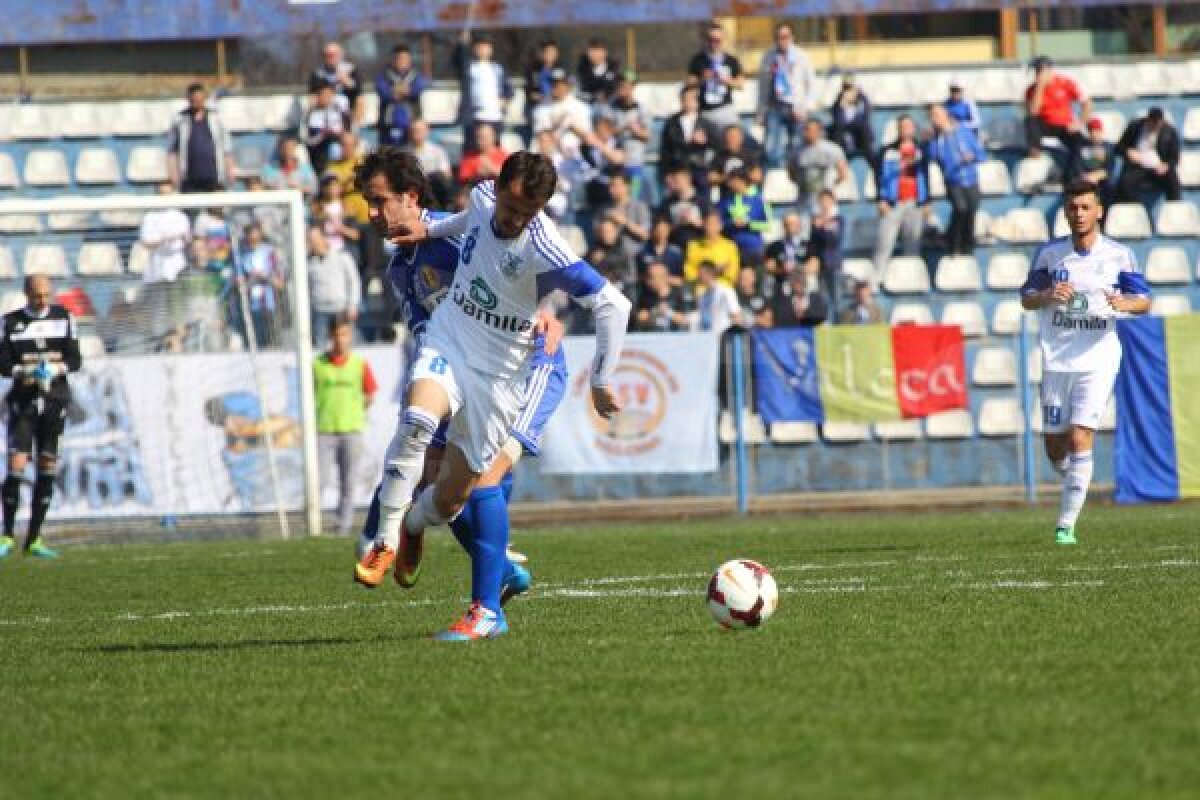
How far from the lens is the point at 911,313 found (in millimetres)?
25062

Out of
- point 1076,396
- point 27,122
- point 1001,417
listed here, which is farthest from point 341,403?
point 1076,396

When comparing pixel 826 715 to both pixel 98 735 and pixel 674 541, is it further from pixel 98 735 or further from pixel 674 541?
pixel 674 541

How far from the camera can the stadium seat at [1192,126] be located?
27.3m

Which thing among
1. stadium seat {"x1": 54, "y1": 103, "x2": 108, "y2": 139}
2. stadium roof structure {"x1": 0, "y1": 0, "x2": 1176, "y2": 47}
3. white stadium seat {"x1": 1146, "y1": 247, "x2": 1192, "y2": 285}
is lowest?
white stadium seat {"x1": 1146, "y1": 247, "x2": 1192, "y2": 285}

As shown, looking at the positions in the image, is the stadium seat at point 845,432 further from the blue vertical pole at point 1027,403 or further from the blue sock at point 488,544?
the blue sock at point 488,544

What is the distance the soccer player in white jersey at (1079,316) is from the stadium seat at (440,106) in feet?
42.4

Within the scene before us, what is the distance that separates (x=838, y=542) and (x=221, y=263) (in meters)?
8.54

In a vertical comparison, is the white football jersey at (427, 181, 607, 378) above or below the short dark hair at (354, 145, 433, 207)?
below

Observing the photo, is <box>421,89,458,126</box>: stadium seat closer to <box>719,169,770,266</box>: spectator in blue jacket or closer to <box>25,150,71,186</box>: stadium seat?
<box>719,169,770,266</box>: spectator in blue jacket

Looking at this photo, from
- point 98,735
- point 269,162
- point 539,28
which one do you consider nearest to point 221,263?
point 269,162

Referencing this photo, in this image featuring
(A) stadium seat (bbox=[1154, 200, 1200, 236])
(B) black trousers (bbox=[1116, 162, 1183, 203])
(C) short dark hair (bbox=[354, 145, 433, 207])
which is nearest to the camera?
(C) short dark hair (bbox=[354, 145, 433, 207])

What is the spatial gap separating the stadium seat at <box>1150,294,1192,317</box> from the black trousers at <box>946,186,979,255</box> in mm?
2293

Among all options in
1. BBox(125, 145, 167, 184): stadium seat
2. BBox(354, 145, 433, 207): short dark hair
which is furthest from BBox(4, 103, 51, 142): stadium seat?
BBox(354, 145, 433, 207): short dark hair

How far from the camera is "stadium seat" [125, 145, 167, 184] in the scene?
26.7 metres
